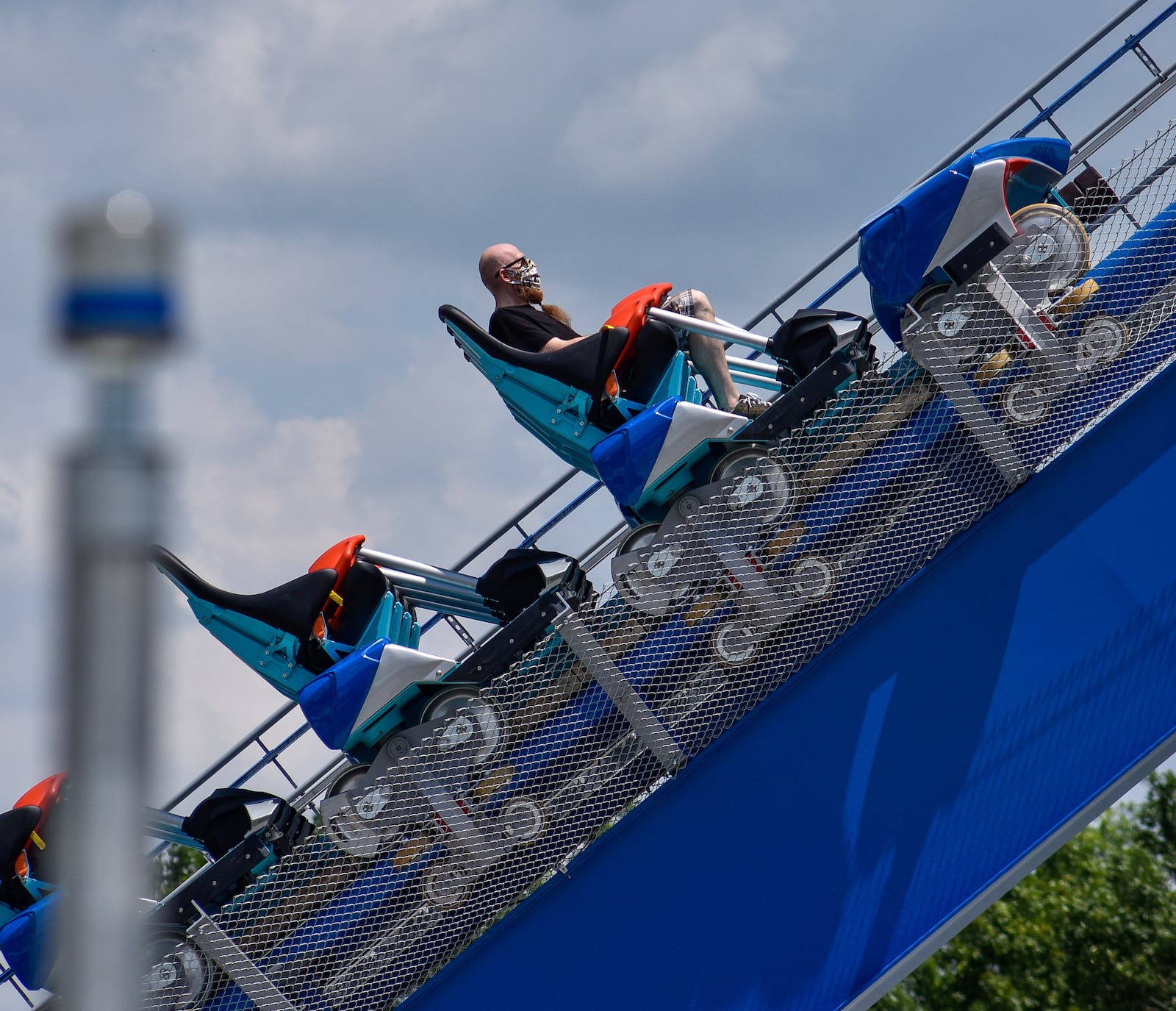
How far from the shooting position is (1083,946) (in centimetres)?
1800

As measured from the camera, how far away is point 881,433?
433cm

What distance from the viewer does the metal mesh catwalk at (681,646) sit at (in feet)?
13.8

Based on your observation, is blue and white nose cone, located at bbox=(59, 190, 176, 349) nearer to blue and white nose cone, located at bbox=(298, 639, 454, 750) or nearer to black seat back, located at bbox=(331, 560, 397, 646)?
blue and white nose cone, located at bbox=(298, 639, 454, 750)

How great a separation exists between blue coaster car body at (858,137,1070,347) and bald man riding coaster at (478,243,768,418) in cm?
62

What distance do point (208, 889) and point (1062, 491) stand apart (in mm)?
2858

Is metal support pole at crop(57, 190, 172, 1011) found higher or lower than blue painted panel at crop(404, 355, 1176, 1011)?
higher

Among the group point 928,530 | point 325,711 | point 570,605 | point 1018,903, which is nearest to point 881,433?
point 928,530

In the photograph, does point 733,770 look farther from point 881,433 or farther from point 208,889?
point 208,889

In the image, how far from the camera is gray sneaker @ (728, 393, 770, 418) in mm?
4789

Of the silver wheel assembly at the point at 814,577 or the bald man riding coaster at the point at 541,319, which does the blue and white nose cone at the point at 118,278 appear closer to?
the silver wheel assembly at the point at 814,577

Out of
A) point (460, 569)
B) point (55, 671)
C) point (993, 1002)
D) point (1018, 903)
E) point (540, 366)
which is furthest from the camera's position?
point (1018, 903)

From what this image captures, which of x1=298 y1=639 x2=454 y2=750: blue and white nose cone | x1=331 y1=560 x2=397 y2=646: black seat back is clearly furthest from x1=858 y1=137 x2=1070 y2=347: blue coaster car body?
x1=331 y1=560 x2=397 y2=646: black seat back

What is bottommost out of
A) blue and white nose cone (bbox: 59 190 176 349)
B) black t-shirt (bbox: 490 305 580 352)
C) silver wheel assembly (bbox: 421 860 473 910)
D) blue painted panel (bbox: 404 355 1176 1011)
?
blue painted panel (bbox: 404 355 1176 1011)

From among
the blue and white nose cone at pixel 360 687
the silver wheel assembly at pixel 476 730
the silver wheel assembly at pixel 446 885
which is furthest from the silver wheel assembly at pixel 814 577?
the silver wheel assembly at pixel 446 885
